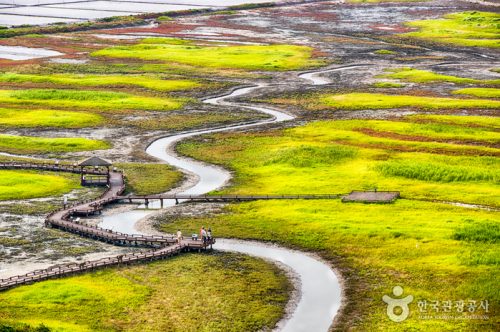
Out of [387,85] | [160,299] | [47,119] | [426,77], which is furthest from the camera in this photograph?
[426,77]

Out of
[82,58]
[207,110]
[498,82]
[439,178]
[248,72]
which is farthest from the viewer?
[82,58]

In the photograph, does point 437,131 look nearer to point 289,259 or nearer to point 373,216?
point 373,216

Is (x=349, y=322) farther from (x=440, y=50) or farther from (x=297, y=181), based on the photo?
(x=440, y=50)

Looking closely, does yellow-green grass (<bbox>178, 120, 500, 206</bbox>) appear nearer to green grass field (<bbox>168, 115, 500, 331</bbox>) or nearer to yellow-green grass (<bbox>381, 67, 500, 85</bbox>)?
green grass field (<bbox>168, 115, 500, 331</bbox>)

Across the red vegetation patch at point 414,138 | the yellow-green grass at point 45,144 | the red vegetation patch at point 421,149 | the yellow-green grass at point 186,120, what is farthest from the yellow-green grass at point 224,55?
the yellow-green grass at point 45,144

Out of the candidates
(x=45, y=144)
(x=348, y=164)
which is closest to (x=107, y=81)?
(x=45, y=144)

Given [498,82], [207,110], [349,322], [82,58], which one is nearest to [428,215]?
[349,322]
